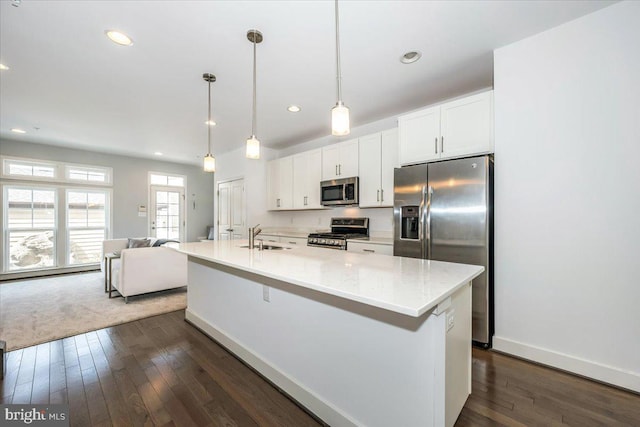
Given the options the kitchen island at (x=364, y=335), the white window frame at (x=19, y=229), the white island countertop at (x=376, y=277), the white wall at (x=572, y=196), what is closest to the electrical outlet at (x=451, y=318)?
the kitchen island at (x=364, y=335)

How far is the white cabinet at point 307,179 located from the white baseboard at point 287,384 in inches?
102

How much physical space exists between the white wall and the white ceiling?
0.86ft

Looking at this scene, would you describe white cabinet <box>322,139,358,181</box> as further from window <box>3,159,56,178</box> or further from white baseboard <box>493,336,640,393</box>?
window <box>3,159,56,178</box>

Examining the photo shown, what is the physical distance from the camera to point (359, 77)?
9.28 ft

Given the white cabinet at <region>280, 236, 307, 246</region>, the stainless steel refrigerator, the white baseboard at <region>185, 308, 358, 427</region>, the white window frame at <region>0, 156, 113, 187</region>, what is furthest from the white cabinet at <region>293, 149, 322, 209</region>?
the white window frame at <region>0, 156, 113, 187</region>

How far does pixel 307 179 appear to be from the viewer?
15.5 ft

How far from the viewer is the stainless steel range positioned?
3.75 metres

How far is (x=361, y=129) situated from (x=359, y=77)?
156cm

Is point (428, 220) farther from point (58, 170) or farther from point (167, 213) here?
point (58, 170)

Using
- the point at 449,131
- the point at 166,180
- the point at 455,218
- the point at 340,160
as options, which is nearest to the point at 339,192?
the point at 340,160

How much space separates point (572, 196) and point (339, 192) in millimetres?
2660

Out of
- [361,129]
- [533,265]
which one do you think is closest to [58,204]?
[361,129]

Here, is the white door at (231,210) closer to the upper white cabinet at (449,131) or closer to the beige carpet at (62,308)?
the beige carpet at (62,308)

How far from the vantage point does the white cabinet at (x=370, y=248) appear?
3276 millimetres
